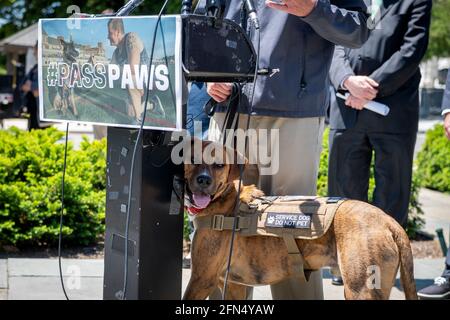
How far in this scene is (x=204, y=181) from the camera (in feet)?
11.2

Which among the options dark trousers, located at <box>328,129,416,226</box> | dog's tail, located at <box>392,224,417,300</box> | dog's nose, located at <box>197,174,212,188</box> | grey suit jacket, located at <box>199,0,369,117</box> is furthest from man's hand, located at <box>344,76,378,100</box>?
dog's nose, located at <box>197,174,212,188</box>

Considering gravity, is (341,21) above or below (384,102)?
above

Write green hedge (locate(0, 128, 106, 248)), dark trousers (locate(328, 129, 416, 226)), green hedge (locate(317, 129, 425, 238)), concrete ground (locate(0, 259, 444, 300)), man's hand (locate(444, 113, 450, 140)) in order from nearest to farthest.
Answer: man's hand (locate(444, 113, 450, 140)) → concrete ground (locate(0, 259, 444, 300)) → dark trousers (locate(328, 129, 416, 226)) → green hedge (locate(0, 128, 106, 248)) → green hedge (locate(317, 129, 425, 238))

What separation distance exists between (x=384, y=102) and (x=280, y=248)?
2144 millimetres

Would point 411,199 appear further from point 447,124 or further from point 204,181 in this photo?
point 204,181

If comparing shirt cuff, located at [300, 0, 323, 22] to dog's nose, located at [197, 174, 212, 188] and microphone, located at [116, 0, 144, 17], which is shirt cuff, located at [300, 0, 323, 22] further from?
dog's nose, located at [197, 174, 212, 188]

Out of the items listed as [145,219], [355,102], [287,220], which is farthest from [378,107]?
[145,219]

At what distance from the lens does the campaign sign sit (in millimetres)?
2637

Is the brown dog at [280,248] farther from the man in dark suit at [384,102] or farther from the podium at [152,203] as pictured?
the man in dark suit at [384,102]

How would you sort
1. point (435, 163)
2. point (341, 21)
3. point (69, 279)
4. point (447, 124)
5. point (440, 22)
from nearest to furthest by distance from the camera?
point (341, 21) → point (447, 124) → point (69, 279) → point (435, 163) → point (440, 22)

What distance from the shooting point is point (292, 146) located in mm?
3836

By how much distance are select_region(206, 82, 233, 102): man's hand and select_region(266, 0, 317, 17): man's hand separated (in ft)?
1.63

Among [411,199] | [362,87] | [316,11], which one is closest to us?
[316,11]

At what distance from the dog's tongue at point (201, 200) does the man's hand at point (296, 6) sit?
0.94 m
